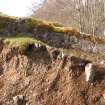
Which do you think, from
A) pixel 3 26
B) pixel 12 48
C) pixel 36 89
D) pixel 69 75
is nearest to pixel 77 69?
pixel 69 75

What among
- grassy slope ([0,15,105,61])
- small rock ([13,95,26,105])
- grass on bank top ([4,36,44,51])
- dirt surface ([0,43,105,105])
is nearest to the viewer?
dirt surface ([0,43,105,105])

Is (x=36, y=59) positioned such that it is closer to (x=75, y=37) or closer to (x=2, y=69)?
(x=2, y=69)

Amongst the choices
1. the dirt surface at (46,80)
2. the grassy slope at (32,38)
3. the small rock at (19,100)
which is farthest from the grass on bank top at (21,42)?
the small rock at (19,100)

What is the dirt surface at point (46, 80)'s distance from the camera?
18.4 metres

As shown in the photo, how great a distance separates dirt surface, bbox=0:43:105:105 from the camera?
18.4 meters

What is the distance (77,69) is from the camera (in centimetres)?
1878

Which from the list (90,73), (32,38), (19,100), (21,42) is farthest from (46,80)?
(32,38)

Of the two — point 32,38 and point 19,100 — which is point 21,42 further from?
point 19,100

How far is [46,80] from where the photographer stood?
62.5 feet

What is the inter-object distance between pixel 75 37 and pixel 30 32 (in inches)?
108

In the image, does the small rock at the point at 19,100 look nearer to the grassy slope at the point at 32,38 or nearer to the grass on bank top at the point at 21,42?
the grass on bank top at the point at 21,42

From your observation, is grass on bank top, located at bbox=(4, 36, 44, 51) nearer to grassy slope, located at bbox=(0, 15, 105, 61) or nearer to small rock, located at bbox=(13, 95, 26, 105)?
grassy slope, located at bbox=(0, 15, 105, 61)

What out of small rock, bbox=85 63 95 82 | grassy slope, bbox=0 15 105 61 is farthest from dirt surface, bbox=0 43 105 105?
grassy slope, bbox=0 15 105 61

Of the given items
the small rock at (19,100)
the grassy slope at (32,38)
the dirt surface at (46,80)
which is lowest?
the small rock at (19,100)
